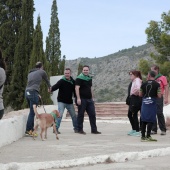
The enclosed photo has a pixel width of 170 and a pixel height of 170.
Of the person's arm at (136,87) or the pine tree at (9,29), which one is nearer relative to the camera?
the person's arm at (136,87)

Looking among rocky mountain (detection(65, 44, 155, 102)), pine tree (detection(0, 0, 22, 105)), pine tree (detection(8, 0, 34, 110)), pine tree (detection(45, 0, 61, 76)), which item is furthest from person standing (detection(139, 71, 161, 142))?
rocky mountain (detection(65, 44, 155, 102))

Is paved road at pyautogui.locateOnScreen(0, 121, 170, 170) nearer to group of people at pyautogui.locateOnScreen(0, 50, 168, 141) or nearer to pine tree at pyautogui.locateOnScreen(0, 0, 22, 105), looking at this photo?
group of people at pyautogui.locateOnScreen(0, 50, 168, 141)

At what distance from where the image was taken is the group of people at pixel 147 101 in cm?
812

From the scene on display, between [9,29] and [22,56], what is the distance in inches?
108

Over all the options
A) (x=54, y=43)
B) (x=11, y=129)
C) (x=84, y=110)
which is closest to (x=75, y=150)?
(x=11, y=129)

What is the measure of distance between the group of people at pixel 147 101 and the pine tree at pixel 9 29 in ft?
59.3

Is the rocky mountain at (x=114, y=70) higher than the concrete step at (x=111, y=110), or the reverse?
the rocky mountain at (x=114, y=70)

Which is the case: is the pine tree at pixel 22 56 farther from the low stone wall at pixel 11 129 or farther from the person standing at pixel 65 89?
the low stone wall at pixel 11 129

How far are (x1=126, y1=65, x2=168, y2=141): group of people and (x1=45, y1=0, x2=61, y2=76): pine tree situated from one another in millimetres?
28003

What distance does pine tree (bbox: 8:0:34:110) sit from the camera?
84.9ft

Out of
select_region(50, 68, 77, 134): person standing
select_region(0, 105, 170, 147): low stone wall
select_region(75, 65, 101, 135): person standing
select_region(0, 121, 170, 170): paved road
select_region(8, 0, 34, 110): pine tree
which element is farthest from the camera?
select_region(8, 0, 34, 110): pine tree

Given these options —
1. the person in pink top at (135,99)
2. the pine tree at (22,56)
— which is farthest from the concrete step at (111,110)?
the person in pink top at (135,99)

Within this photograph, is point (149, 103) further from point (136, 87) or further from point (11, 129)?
point (11, 129)

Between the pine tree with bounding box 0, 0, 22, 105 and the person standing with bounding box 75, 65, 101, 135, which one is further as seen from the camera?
the pine tree with bounding box 0, 0, 22, 105
